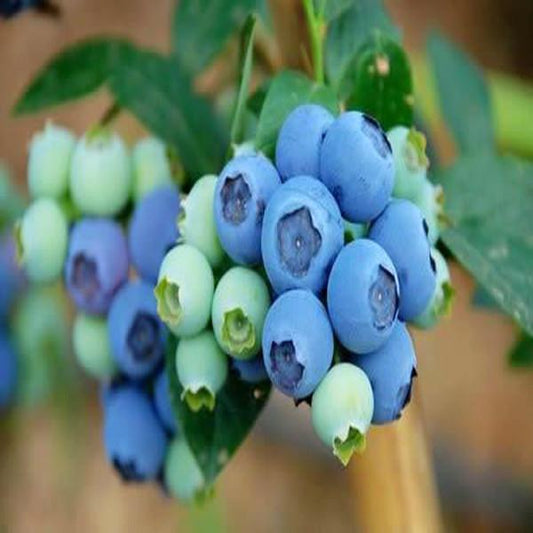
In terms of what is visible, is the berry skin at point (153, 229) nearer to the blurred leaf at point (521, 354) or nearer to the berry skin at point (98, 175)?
the berry skin at point (98, 175)

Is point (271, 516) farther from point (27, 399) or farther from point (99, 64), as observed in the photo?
point (99, 64)

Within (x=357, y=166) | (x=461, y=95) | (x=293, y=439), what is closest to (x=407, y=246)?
(x=357, y=166)

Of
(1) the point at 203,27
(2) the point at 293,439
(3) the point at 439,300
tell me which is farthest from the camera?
(2) the point at 293,439

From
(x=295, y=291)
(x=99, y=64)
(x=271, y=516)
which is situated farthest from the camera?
(x=271, y=516)

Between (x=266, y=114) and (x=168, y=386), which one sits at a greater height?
(x=266, y=114)

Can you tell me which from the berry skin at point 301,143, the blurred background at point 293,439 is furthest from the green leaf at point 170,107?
the blurred background at point 293,439

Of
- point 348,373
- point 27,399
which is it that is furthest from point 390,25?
point 27,399

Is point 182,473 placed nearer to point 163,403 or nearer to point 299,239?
point 163,403
